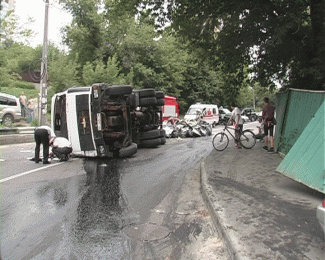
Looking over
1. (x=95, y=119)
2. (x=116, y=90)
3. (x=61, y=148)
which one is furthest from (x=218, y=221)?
(x=61, y=148)

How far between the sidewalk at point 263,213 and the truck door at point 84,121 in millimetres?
4045

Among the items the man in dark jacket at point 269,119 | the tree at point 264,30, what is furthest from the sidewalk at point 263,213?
the tree at point 264,30

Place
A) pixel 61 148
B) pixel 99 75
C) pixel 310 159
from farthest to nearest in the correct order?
pixel 99 75, pixel 61 148, pixel 310 159

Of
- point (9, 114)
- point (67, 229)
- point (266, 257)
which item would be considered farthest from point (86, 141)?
point (9, 114)

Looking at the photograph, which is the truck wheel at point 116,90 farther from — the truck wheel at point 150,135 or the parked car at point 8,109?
the parked car at point 8,109

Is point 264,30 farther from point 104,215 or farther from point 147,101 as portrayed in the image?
point 104,215

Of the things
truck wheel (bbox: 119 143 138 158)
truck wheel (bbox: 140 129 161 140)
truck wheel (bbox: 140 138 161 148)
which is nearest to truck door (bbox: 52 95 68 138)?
truck wheel (bbox: 119 143 138 158)

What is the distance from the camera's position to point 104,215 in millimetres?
5023

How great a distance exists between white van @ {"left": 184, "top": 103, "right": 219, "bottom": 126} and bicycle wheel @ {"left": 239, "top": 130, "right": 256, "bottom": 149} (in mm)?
14586

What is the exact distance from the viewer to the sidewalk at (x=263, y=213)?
140 inches

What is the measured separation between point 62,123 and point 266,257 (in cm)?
886

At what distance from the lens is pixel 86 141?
10203mm

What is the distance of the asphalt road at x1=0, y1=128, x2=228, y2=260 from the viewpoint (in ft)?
12.5

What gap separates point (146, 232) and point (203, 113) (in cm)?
2499
